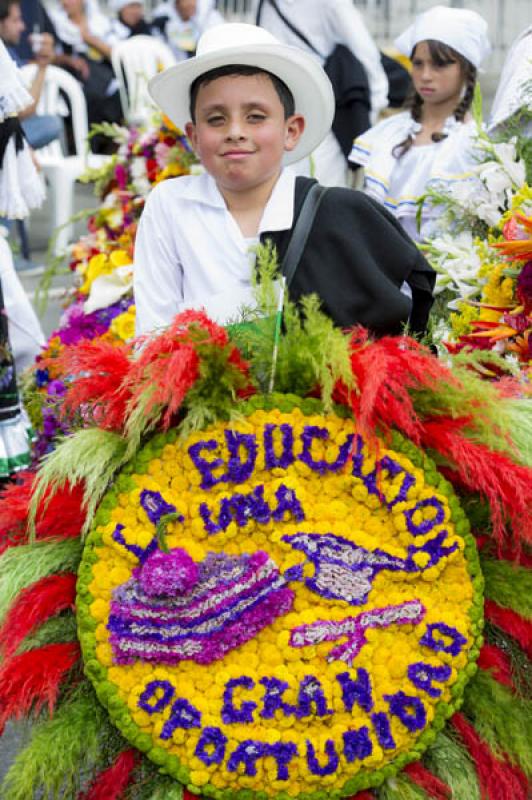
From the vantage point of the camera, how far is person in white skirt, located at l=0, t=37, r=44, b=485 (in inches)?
152

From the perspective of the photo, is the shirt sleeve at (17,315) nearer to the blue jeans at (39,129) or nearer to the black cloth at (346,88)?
the black cloth at (346,88)

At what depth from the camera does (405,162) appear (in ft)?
16.1

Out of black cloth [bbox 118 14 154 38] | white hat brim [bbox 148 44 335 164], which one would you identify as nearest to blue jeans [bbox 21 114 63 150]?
black cloth [bbox 118 14 154 38]

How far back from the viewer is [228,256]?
2.59 metres

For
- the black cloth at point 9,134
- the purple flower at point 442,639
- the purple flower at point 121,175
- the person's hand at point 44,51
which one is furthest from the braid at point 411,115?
the person's hand at point 44,51

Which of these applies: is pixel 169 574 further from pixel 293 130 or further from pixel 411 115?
pixel 411 115

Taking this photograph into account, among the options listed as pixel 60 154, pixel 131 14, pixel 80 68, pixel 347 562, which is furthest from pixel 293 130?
pixel 131 14

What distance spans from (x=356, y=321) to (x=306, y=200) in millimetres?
312

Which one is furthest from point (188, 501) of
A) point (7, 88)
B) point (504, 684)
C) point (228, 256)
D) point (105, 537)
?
point (7, 88)

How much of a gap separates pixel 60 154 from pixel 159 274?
7455 millimetres

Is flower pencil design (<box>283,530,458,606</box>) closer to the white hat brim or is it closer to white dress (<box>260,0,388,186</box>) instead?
the white hat brim

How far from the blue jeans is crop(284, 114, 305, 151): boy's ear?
20.6ft

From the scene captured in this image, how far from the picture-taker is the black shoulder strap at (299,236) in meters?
2.46

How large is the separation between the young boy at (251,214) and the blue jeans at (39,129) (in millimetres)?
6263
